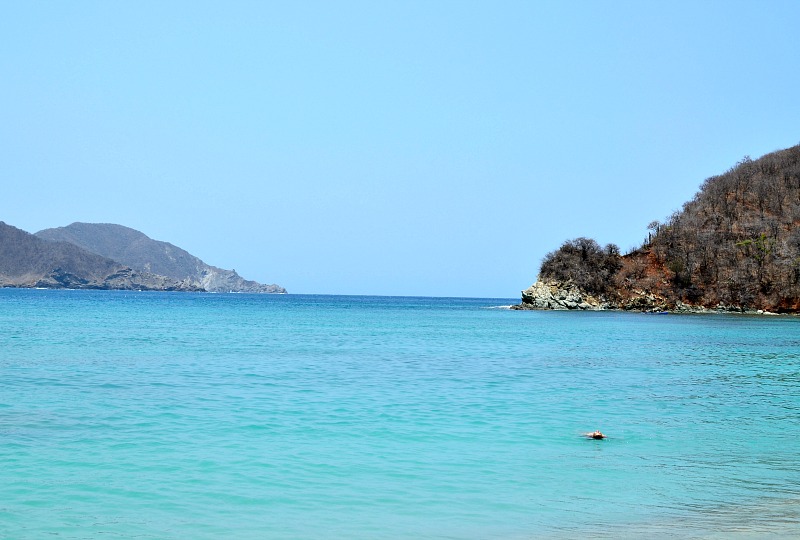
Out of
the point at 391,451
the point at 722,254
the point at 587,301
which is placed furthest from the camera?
the point at 587,301

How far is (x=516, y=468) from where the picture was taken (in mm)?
10328

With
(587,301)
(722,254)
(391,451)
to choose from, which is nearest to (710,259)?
(722,254)

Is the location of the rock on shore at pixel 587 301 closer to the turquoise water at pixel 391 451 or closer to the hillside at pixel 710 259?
the hillside at pixel 710 259

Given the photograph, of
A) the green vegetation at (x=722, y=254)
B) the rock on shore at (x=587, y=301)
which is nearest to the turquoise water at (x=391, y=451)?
the green vegetation at (x=722, y=254)

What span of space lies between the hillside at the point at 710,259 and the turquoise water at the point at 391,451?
7568 cm

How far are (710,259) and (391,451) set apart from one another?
9616 cm

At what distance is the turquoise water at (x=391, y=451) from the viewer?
7.91 metres

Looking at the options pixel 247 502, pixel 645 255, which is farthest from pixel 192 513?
pixel 645 255

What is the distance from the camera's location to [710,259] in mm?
96312

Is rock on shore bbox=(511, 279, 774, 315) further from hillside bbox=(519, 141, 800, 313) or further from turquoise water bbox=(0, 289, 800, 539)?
turquoise water bbox=(0, 289, 800, 539)

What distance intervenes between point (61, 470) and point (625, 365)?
21.1 metres

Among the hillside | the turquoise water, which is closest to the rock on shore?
the hillside

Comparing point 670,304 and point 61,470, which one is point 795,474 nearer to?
point 61,470

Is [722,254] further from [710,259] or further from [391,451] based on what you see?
[391,451]
